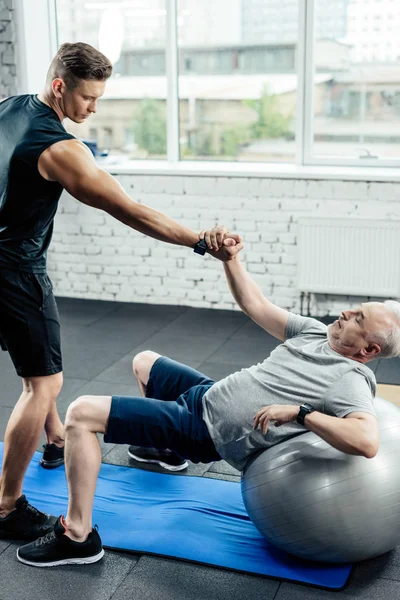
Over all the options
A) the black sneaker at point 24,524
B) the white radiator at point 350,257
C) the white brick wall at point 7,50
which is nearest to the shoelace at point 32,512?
the black sneaker at point 24,524

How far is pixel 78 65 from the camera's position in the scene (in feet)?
7.08

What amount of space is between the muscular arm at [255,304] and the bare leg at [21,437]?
67 centimetres

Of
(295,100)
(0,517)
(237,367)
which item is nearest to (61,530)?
(0,517)

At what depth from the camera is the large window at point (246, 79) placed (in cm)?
455

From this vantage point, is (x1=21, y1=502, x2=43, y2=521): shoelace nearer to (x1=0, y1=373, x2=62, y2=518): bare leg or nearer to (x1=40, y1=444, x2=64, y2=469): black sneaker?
(x1=0, y1=373, x2=62, y2=518): bare leg

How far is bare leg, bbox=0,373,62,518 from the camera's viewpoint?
7.77ft

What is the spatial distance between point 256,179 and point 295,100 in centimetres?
58

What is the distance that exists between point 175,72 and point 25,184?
2.99 metres

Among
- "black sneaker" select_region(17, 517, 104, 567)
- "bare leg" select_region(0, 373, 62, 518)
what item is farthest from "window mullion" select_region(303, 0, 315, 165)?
"black sneaker" select_region(17, 517, 104, 567)

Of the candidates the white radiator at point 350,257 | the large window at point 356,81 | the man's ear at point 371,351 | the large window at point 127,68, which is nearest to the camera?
the man's ear at point 371,351

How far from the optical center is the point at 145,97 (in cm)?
505

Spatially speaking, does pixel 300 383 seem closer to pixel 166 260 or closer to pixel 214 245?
pixel 214 245

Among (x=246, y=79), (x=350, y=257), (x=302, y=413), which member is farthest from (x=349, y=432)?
(x=246, y=79)

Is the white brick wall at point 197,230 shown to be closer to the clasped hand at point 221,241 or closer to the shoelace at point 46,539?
the clasped hand at point 221,241
